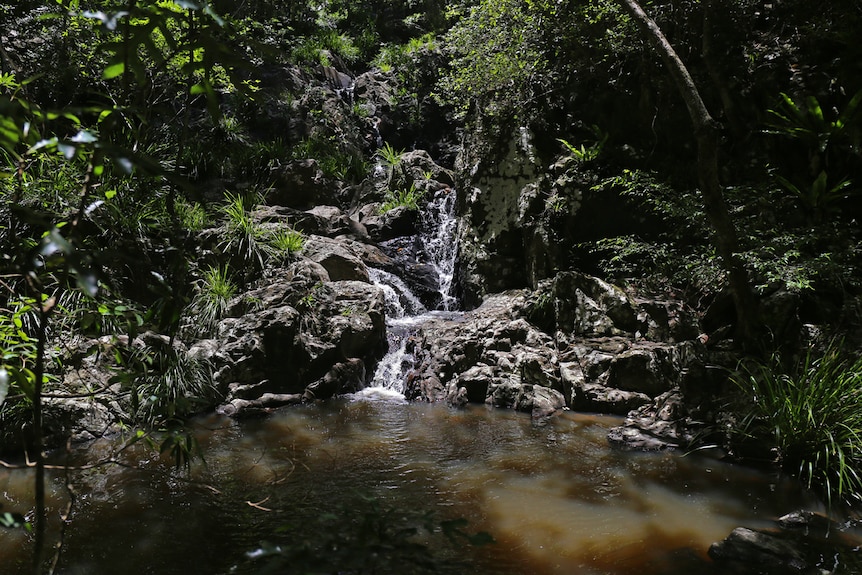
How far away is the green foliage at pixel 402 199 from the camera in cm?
1041

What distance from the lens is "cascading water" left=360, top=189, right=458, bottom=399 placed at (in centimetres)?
710

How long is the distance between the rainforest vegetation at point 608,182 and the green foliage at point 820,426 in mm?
19

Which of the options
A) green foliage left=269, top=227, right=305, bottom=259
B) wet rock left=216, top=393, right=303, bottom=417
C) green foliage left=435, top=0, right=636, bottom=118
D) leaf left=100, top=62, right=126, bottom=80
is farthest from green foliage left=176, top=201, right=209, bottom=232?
leaf left=100, top=62, right=126, bottom=80

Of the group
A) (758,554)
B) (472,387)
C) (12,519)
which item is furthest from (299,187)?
(12,519)

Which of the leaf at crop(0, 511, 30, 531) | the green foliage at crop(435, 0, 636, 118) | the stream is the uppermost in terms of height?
the green foliage at crop(435, 0, 636, 118)

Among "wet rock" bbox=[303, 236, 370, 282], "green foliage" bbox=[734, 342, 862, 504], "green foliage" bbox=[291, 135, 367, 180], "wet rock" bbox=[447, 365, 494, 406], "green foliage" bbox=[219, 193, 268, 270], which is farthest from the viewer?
"green foliage" bbox=[291, 135, 367, 180]

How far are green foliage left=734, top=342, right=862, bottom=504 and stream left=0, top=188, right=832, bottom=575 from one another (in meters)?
0.30

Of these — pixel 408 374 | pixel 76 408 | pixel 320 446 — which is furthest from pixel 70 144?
pixel 408 374

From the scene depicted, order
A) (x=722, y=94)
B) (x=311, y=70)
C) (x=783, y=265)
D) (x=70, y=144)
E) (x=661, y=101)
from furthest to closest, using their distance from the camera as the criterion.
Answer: (x=311, y=70) → (x=661, y=101) → (x=722, y=94) → (x=783, y=265) → (x=70, y=144)

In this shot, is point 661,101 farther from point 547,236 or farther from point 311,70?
point 311,70

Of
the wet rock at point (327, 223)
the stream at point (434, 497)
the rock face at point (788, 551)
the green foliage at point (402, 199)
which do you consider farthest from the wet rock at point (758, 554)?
the green foliage at point (402, 199)

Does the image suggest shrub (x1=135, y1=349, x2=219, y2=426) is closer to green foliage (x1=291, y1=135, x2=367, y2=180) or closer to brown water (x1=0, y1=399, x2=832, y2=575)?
brown water (x1=0, y1=399, x2=832, y2=575)

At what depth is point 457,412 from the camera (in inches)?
233

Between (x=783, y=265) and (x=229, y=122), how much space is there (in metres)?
11.0
